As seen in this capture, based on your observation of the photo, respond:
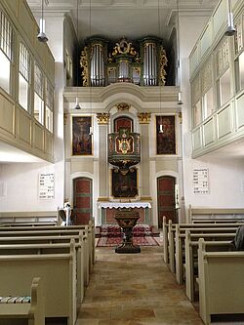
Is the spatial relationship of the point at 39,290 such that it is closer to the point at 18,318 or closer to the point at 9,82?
the point at 18,318

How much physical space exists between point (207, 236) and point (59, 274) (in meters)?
2.51

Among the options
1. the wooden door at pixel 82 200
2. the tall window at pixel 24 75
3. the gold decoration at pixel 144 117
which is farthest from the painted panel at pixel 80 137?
the tall window at pixel 24 75

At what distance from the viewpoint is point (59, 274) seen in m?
3.83

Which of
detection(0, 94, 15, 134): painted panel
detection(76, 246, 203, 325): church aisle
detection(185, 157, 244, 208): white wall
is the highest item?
detection(0, 94, 15, 134): painted panel

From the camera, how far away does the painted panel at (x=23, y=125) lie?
737cm

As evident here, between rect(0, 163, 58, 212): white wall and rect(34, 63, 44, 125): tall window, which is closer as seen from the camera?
rect(34, 63, 44, 125): tall window

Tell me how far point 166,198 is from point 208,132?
167 inches

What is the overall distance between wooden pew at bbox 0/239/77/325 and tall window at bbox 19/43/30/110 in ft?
17.4

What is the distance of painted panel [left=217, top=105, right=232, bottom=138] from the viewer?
25.4 feet

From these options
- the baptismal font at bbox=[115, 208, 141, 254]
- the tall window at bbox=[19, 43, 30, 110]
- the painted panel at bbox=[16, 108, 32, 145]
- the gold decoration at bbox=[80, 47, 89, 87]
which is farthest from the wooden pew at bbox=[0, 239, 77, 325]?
the gold decoration at bbox=[80, 47, 89, 87]

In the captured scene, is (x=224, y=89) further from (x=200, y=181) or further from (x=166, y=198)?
(x=166, y=198)

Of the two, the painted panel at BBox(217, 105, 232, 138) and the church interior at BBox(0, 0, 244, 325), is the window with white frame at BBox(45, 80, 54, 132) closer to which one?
the church interior at BBox(0, 0, 244, 325)

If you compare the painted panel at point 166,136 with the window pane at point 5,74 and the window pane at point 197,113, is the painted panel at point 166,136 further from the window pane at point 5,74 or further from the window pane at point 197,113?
the window pane at point 5,74

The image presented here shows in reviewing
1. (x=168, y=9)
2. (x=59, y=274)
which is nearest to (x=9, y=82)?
(x=59, y=274)
